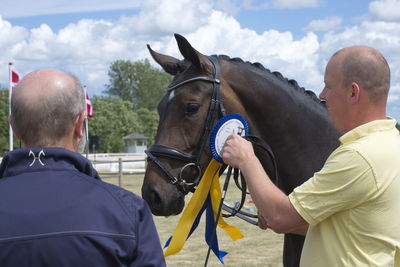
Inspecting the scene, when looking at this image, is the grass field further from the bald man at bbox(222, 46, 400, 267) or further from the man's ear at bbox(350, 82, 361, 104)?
the man's ear at bbox(350, 82, 361, 104)

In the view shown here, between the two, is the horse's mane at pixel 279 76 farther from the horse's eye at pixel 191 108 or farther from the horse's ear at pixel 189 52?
the horse's eye at pixel 191 108

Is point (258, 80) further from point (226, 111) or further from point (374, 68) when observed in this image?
point (374, 68)

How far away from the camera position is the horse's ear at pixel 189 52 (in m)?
3.17

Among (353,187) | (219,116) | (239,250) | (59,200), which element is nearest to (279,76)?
(219,116)

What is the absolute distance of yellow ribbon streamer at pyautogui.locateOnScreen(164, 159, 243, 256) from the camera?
10.5ft

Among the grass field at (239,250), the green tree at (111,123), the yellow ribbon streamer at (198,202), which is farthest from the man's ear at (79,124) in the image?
the green tree at (111,123)

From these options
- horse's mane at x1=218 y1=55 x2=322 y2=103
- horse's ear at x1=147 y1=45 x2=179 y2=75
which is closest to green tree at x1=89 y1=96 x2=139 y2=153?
horse's ear at x1=147 y1=45 x2=179 y2=75

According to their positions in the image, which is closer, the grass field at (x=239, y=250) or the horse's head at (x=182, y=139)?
the horse's head at (x=182, y=139)

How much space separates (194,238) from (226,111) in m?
6.64

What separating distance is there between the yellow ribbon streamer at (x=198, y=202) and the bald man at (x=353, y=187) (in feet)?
3.33

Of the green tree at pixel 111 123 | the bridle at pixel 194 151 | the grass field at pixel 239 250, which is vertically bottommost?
the green tree at pixel 111 123

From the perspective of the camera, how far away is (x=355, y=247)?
1.99m

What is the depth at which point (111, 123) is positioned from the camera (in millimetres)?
62062

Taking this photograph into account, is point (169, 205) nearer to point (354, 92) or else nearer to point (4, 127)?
point (354, 92)
